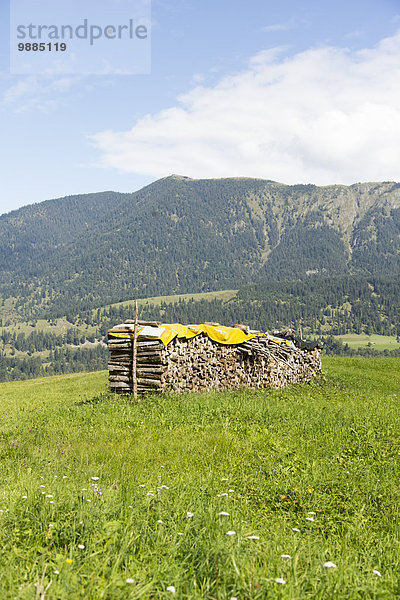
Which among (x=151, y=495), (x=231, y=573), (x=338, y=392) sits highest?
(x=231, y=573)

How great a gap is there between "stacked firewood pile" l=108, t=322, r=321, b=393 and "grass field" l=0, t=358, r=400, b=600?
12.9 feet

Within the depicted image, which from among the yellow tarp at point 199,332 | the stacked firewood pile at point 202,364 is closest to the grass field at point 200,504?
the stacked firewood pile at point 202,364

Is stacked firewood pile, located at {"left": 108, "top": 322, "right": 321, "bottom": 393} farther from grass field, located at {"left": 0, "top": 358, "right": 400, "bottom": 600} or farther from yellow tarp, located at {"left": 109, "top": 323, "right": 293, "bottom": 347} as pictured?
grass field, located at {"left": 0, "top": 358, "right": 400, "bottom": 600}

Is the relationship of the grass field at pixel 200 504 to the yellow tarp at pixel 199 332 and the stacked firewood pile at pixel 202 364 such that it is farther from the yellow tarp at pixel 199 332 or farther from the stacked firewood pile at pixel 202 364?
the yellow tarp at pixel 199 332

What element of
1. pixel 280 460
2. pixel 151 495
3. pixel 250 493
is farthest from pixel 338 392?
pixel 151 495

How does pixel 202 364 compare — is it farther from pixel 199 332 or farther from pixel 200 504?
pixel 200 504

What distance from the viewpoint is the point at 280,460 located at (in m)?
8.50

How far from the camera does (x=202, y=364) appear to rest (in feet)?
65.6

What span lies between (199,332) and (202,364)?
1.46m

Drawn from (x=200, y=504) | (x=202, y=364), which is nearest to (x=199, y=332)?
(x=202, y=364)

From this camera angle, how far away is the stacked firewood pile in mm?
17266

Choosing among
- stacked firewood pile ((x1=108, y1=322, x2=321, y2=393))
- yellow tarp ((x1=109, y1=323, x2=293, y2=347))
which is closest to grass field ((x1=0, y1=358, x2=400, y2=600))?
stacked firewood pile ((x1=108, y1=322, x2=321, y2=393))

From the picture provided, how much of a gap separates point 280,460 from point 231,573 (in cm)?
522

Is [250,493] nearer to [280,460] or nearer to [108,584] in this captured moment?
[280,460]
